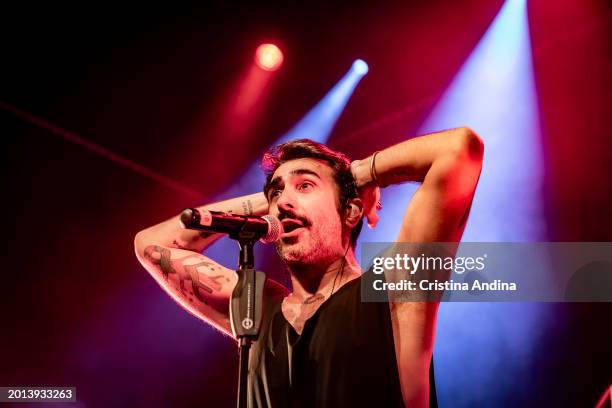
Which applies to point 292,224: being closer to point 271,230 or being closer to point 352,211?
point 352,211

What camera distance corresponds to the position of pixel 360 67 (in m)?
5.43

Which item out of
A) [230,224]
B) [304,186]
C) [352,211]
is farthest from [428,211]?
[230,224]

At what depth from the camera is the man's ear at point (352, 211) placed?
9.58ft

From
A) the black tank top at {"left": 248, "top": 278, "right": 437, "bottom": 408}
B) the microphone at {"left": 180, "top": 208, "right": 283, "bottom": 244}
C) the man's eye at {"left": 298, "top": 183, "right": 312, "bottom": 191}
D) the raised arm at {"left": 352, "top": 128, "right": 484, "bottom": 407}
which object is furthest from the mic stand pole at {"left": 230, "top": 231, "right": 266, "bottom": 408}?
the man's eye at {"left": 298, "top": 183, "right": 312, "bottom": 191}

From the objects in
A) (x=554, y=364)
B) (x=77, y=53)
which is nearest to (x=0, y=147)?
(x=77, y=53)

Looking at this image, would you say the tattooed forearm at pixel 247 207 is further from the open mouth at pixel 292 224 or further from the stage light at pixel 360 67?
the stage light at pixel 360 67

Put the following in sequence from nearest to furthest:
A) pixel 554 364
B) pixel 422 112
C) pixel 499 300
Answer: pixel 554 364 → pixel 499 300 → pixel 422 112

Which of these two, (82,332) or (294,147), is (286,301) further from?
(82,332)

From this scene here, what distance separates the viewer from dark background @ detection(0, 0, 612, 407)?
4660mm

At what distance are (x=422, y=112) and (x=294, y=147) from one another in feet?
8.07

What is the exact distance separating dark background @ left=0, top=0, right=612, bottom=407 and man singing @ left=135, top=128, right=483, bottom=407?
1940 mm

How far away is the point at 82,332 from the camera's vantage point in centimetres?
475

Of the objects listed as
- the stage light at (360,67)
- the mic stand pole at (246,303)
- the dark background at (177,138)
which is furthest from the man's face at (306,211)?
the stage light at (360,67)

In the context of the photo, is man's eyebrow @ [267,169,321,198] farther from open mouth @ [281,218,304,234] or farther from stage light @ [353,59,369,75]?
stage light @ [353,59,369,75]
